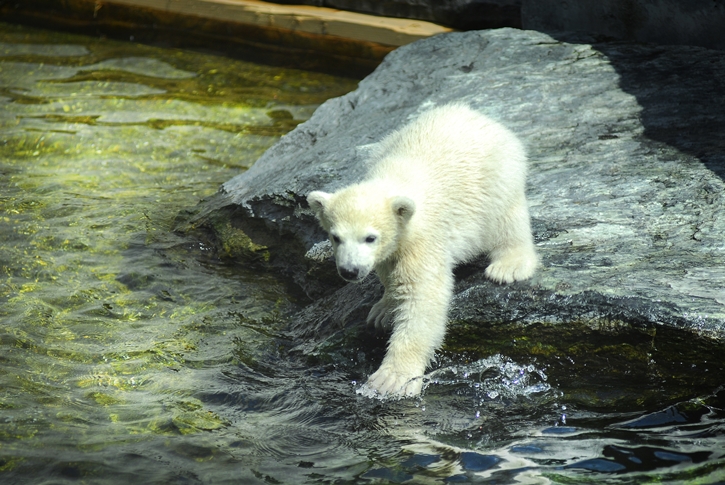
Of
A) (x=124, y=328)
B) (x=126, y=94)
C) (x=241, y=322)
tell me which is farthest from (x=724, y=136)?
(x=126, y=94)

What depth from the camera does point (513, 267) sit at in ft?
12.8

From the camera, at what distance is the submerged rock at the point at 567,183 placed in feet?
12.0

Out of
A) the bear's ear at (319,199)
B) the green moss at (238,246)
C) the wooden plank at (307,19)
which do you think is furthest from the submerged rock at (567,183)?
the wooden plank at (307,19)

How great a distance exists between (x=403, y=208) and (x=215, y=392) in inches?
53.1

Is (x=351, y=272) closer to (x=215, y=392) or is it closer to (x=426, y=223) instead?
(x=426, y=223)

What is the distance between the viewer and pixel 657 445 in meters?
3.14

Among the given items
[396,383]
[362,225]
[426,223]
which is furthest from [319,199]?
[396,383]

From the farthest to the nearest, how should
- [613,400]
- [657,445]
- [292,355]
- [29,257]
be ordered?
[29,257]
[292,355]
[613,400]
[657,445]

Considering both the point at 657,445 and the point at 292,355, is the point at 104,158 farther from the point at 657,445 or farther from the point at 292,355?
the point at 657,445

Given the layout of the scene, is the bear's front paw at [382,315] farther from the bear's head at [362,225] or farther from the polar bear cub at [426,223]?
the bear's head at [362,225]

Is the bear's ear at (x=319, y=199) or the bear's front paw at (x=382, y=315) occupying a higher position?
the bear's ear at (x=319, y=199)

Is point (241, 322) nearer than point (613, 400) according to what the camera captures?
No

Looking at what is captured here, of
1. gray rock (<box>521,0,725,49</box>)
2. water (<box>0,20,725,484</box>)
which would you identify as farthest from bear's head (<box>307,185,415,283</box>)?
gray rock (<box>521,0,725,49</box>)

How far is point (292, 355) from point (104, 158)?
404 cm
